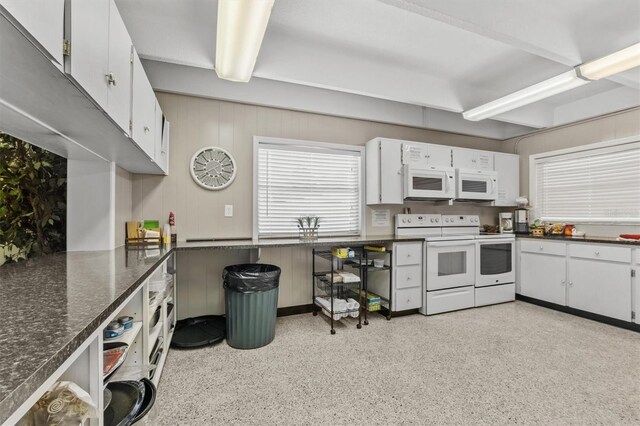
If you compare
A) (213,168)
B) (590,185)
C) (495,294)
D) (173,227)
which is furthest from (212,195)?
→ (590,185)

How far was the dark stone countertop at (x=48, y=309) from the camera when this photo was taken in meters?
0.50

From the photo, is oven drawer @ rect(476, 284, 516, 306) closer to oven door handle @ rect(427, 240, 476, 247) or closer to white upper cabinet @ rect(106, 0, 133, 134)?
oven door handle @ rect(427, 240, 476, 247)

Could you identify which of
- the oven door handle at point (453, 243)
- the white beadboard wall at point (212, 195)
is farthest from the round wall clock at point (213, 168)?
the oven door handle at point (453, 243)

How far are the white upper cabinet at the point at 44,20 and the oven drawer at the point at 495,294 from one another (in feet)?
13.8

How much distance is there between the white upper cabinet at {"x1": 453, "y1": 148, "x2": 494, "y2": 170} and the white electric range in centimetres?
72

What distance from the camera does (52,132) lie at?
4.89 ft

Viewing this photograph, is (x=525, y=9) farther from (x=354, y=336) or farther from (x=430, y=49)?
(x=354, y=336)

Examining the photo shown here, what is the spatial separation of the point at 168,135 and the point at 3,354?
8.95 feet

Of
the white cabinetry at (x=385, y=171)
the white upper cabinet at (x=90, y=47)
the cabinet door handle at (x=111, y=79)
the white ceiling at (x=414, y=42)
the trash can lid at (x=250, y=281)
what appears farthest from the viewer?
the white cabinetry at (x=385, y=171)

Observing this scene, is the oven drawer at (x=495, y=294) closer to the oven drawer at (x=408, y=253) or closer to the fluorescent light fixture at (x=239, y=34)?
the oven drawer at (x=408, y=253)

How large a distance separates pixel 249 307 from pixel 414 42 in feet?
8.96

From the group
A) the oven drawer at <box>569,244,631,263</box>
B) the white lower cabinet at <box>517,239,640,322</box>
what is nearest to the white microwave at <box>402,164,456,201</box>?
the white lower cabinet at <box>517,239,640,322</box>

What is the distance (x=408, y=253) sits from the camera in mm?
3336

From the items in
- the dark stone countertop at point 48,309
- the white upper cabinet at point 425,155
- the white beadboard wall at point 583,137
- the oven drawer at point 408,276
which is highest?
the white beadboard wall at point 583,137
